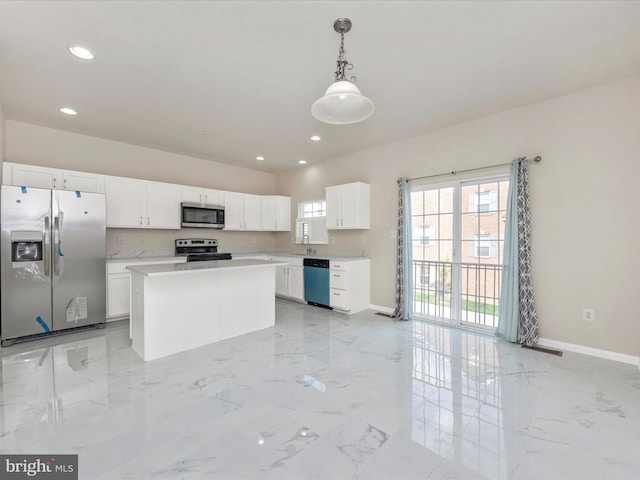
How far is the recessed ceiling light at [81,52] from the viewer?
2.41 meters


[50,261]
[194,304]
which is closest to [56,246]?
[50,261]

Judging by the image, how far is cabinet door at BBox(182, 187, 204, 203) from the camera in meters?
5.14

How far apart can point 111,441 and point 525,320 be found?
4.01 m

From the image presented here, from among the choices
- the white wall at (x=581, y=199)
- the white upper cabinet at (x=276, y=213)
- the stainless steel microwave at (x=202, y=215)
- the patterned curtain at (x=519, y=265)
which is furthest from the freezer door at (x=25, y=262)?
the patterned curtain at (x=519, y=265)

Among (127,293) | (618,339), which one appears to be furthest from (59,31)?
(618,339)

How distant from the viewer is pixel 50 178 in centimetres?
390

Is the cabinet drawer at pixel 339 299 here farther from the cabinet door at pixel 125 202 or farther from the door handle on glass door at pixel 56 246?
the door handle on glass door at pixel 56 246

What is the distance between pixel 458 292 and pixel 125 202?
204 inches

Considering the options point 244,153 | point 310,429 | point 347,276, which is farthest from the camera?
point 244,153

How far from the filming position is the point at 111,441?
174 cm

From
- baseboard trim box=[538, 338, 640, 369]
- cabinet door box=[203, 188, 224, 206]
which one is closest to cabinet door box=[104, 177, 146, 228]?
cabinet door box=[203, 188, 224, 206]

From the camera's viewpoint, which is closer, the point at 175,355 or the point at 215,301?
the point at 175,355

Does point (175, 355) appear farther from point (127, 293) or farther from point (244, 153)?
point (244, 153)

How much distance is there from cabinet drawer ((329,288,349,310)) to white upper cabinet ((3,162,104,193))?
3.88m
